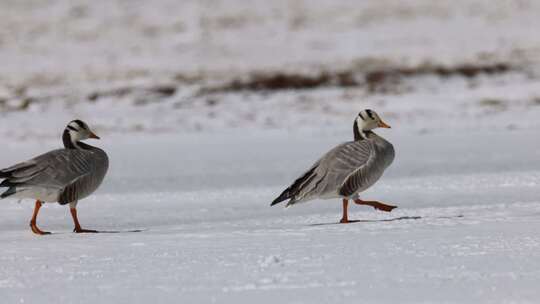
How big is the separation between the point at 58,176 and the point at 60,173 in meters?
0.03

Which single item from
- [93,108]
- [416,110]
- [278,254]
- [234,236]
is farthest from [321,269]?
[93,108]

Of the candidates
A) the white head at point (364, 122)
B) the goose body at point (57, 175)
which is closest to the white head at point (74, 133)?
the goose body at point (57, 175)

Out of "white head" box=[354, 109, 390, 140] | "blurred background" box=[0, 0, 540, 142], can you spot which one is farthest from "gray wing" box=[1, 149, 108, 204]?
"blurred background" box=[0, 0, 540, 142]

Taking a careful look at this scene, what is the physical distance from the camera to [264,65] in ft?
95.2

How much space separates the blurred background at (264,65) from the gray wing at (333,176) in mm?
9634

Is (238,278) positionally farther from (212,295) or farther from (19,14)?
(19,14)

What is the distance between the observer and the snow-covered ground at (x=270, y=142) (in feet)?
18.1

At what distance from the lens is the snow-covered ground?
552 centimetres

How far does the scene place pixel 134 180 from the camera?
12.4 metres

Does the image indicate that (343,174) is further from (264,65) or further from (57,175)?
(264,65)

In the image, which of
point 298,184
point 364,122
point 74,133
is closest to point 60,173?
point 74,133

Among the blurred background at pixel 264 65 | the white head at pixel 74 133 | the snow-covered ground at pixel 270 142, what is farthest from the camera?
the blurred background at pixel 264 65

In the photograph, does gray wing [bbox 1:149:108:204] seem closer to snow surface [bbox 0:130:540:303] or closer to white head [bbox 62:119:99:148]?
white head [bbox 62:119:99:148]

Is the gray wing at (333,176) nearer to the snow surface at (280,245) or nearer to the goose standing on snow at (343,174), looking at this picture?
the goose standing on snow at (343,174)
